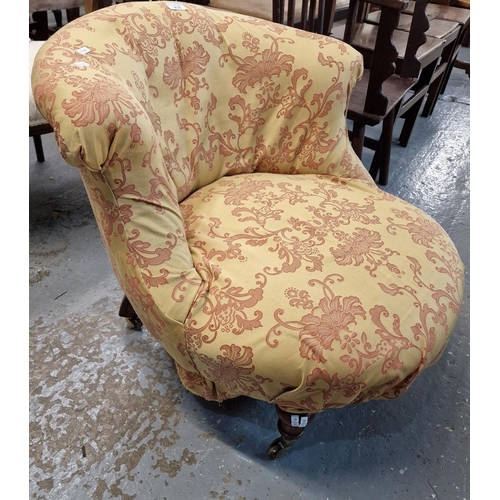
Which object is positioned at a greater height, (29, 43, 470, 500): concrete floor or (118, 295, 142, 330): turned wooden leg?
(118, 295, 142, 330): turned wooden leg

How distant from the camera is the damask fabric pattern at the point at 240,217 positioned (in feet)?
2.40

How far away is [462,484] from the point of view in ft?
3.33

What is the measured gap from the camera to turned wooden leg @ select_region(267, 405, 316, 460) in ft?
2.97

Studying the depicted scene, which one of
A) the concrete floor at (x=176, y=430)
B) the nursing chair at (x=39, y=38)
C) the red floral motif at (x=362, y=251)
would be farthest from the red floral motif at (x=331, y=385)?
the nursing chair at (x=39, y=38)

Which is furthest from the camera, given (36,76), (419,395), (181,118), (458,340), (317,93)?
(458,340)

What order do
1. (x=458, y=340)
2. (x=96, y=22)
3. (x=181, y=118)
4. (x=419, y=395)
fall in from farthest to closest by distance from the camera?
(x=458, y=340) < (x=419, y=395) < (x=181, y=118) < (x=96, y=22)

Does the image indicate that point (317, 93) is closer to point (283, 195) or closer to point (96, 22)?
point (283, 195)

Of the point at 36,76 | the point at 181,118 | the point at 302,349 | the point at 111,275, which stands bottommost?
the point at 111,275

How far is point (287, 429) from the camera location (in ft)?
3.09

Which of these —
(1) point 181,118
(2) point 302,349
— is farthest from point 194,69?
(2) point 302,349

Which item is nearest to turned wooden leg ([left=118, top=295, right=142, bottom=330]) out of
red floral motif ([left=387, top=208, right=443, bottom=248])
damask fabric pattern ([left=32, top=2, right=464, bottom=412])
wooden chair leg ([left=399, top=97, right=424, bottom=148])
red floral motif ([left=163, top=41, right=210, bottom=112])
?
damask fabric pattern ([left=32, top=2, right=464, bottom=412])

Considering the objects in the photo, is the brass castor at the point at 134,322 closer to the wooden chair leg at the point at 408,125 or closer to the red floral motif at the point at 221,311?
the red floral motif at the point at 221,311

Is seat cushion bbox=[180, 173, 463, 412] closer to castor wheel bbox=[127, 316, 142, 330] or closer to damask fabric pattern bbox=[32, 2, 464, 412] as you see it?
damask fabric pattern bbox=[32, 2, 464, 412]

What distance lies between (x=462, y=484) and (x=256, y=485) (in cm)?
48
